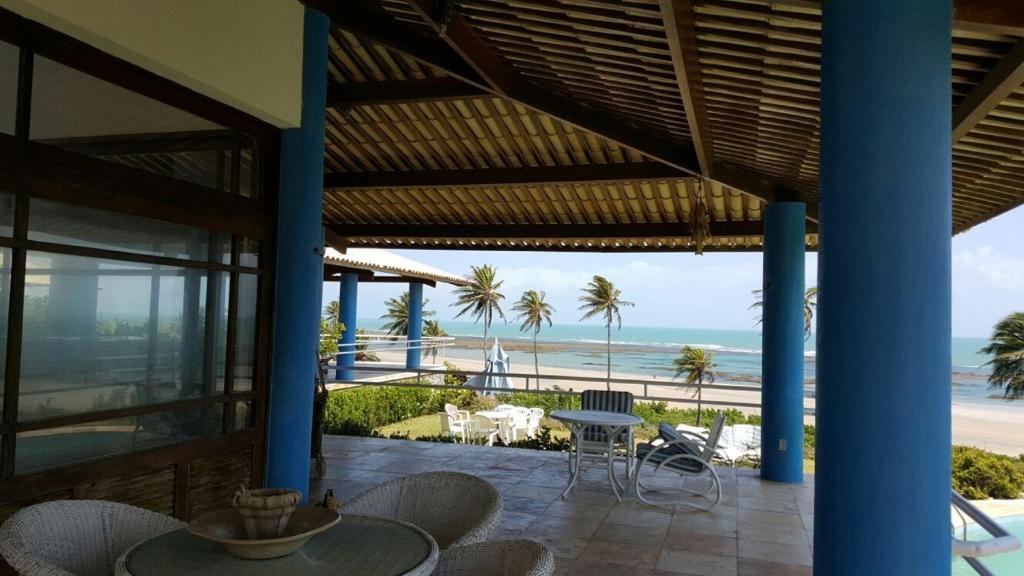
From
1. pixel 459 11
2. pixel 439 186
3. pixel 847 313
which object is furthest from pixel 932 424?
pixel 439 186

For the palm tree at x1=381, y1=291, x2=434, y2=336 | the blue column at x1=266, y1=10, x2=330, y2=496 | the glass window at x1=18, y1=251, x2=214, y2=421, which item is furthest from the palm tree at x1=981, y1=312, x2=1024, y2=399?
the palm tree at x1=381, y1=291, x2=434, y2=336

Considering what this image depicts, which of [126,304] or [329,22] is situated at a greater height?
[329,22]

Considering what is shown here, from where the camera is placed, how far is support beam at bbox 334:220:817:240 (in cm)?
793

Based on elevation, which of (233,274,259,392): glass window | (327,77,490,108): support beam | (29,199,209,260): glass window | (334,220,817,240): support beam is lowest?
(233,274,259,392): glass window

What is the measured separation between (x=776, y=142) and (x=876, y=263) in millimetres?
3203

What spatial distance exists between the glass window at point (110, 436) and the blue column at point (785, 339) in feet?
15.3

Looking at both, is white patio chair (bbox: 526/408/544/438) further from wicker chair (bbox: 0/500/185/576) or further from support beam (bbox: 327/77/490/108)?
wicker chair (bbox: 0/500/185/576)

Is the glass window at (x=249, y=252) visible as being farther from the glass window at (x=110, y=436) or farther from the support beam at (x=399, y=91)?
the support beam at (x=399, y=91)

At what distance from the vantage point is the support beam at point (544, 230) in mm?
7934

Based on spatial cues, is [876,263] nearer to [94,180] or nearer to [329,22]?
[94,180]

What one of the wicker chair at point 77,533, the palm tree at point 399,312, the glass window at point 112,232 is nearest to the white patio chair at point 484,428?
the glass window at point 112,232

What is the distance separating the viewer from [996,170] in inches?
174

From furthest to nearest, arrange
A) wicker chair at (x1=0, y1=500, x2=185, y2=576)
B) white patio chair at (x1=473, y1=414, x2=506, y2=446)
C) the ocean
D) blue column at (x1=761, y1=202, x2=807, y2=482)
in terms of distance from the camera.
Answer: the ocean → white patio chair at (x1=473, y1=414, x2=506, y2=446) → blue column at (x1=761, y1=202, x2=807, y2=482) → wicker chair at (x1=0, y1=500, x2=185, y2=576)

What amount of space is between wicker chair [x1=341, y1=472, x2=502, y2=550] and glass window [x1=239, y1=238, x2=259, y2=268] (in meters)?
1.93
